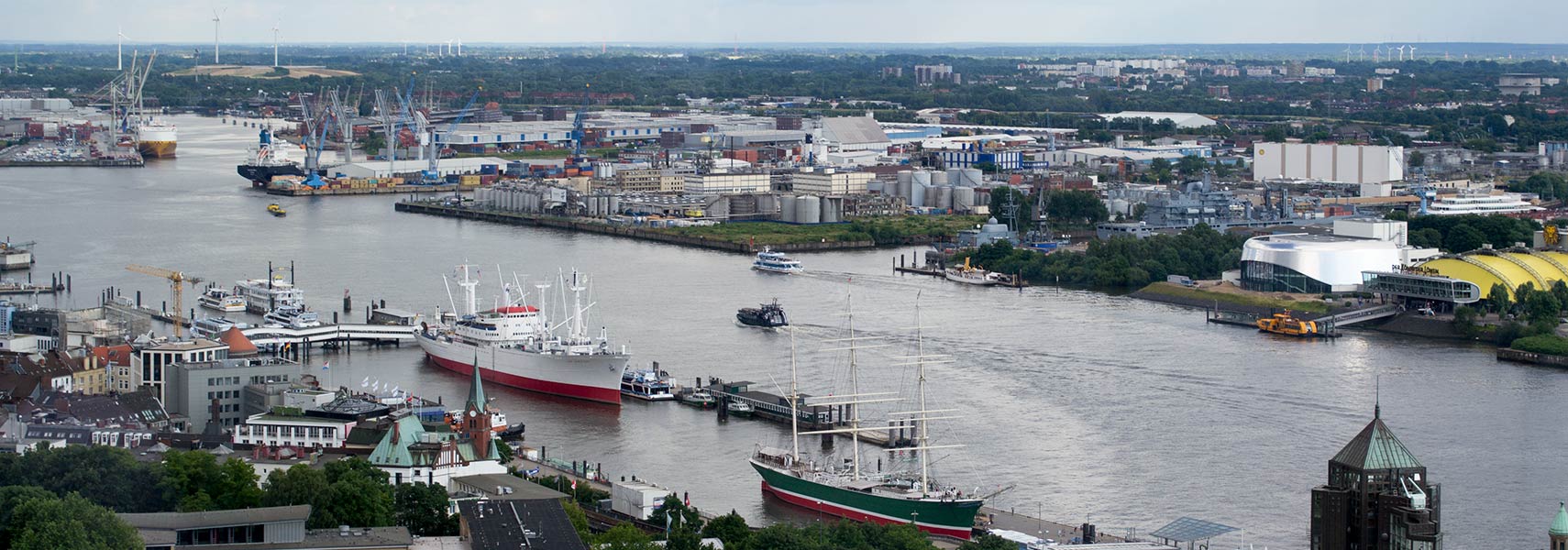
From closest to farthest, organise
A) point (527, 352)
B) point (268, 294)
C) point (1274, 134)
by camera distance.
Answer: point (527, 352) → point (268, 294) → point (1274, 134)

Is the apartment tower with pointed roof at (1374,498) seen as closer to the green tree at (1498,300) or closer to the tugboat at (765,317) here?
the tugboat at (765,317)

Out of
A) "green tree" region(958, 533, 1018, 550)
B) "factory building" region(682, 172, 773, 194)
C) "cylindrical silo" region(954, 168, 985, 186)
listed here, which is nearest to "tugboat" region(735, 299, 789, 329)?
"green tree" region(958, 533, 1018, 550)

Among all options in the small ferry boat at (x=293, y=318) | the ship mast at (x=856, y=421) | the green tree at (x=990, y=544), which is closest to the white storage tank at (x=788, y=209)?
the small ferry boat at (x=293, y=318)

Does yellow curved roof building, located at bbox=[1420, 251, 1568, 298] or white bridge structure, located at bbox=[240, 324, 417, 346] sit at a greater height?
yellow curved roof building, located at bbox=[1420, 251, 1568, 298]

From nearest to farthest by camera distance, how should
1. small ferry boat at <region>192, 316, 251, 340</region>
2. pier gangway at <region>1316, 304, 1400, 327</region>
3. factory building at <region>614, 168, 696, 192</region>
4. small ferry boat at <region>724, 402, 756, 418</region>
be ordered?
small ferry boat at <region>724, 402, 756, 418</region> → small ferry boat at <region>192, 316, 251, 340</region> → pier gangway at <region>1316, 304, 1400, 327</region> → factory building at <region>614, 168, 696, 192</region>

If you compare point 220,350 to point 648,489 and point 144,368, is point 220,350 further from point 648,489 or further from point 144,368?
point 648,489

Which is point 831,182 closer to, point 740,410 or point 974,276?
point 974,276

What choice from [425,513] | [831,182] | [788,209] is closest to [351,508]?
[425,513]

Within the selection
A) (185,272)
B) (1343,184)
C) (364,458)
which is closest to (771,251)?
(185,272)

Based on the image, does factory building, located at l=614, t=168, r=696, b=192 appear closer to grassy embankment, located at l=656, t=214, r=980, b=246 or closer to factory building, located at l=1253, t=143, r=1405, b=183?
grassy embankment, located at l=656, t=214, r=980, b=246
